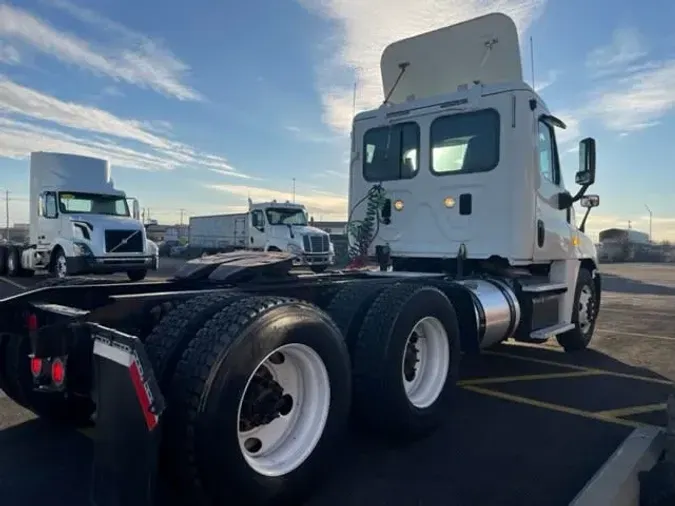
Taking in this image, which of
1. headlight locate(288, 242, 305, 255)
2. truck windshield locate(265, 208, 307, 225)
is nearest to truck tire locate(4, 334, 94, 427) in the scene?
headlight locate(288, 242, 305, 255)

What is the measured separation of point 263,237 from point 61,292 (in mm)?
20532

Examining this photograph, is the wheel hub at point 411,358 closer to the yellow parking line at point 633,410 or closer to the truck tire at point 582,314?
the yellow parking line at point 633,410

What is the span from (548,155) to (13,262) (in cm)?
2033

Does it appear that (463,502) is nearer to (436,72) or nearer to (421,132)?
(421,132)

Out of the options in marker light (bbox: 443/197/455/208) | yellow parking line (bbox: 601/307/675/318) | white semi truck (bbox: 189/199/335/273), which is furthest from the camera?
white semi truck (bbox: 189/199/335/273)

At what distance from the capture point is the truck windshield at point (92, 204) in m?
17.3

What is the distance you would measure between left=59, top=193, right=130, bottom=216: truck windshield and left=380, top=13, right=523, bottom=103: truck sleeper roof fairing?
13086 millimetres

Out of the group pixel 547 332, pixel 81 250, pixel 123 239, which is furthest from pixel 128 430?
pixel 123 239

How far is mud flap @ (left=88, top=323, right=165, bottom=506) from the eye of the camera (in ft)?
7.59

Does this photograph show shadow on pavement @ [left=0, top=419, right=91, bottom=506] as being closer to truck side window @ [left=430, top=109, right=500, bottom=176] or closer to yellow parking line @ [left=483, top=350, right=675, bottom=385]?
truck side window @ [left=430, top=109, right=500, bottom=176]

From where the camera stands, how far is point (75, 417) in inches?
165

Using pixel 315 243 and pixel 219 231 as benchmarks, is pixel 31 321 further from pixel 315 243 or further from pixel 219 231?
pixel 219 231

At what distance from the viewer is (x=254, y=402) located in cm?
292

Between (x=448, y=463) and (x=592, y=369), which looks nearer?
(x=448, y=463)
